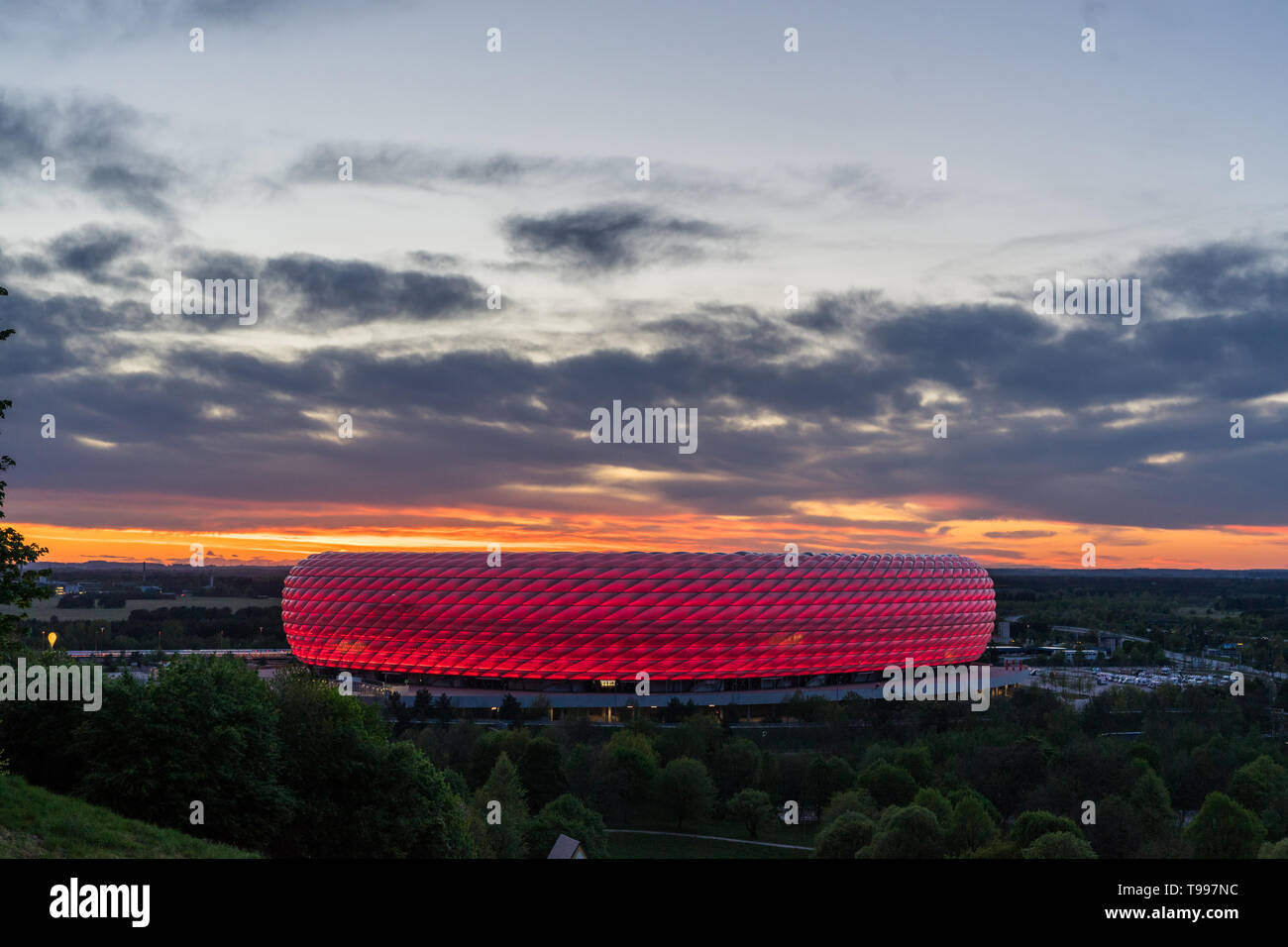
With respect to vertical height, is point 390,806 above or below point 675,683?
above

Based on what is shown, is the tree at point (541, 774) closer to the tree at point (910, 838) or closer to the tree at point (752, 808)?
the tree at point (752, 808)

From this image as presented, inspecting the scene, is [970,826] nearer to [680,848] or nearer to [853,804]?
[853,804]

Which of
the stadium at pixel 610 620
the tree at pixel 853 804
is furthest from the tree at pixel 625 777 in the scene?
the stadium at pixel 610 620

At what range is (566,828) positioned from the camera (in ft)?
101

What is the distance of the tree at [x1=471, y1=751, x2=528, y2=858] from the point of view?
27500 mm

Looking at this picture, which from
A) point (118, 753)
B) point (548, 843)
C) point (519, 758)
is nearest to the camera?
point (118, 753)

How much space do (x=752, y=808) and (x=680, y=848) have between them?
11.1 feet

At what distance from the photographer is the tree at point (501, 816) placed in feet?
90.2

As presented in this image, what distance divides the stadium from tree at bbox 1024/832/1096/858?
5087cm

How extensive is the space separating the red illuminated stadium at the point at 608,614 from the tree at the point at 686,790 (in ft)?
119

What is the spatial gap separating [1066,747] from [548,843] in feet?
76.8
